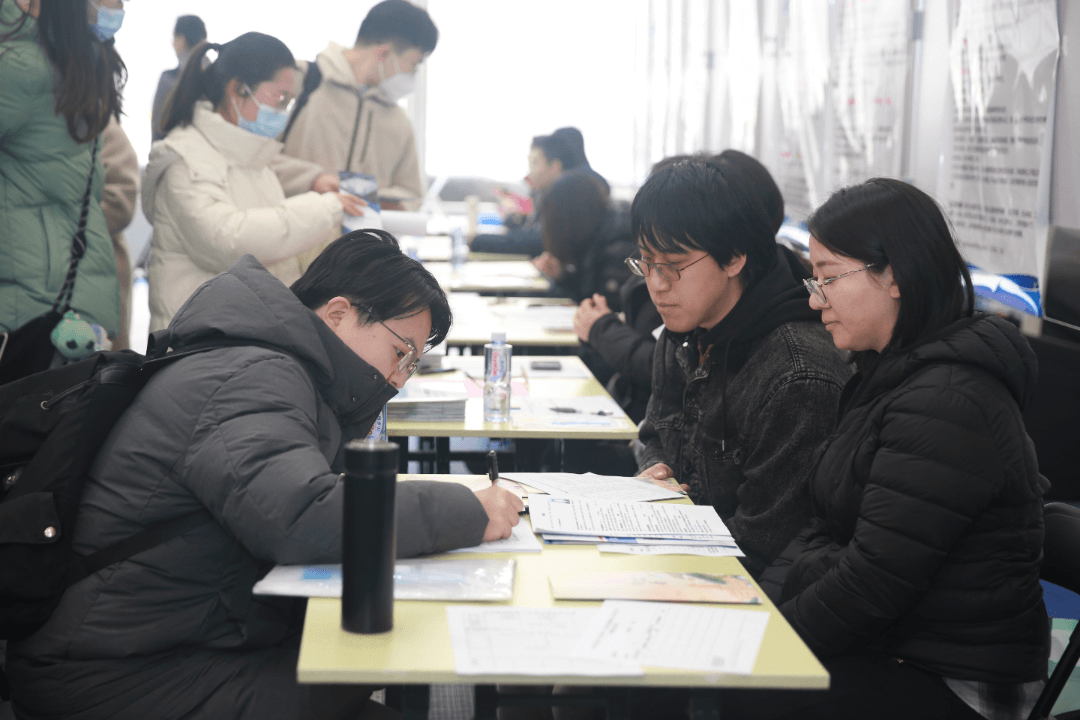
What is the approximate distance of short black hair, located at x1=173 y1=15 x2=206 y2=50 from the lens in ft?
20.3

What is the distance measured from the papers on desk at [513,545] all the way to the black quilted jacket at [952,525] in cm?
46

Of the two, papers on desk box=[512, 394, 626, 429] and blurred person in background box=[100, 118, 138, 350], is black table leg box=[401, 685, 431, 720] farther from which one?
blurred person in background box=[100, 118, 138, 350]

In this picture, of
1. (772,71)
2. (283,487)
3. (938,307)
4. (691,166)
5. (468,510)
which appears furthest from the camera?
(772,71)

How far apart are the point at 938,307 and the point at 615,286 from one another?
95.6 inches

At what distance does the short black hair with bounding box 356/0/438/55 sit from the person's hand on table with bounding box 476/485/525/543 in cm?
313

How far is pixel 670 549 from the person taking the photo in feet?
4.86

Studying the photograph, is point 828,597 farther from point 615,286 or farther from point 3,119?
point 615,286

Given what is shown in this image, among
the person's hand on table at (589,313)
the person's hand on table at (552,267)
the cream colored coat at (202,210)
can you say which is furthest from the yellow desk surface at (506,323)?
the cream colored coat at (202,210)

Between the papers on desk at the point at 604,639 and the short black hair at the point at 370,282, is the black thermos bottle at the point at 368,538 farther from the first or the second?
the short black hair at the point at 370,282

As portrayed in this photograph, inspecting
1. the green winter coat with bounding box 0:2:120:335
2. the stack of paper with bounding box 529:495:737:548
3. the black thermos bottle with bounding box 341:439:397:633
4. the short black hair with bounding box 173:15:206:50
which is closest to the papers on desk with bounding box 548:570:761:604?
the stack of paper with bounding box 529:495:737:548

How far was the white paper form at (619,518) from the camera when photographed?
1549 mm

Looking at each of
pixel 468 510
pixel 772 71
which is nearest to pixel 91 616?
pixel 468 510

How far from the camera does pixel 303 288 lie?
1.60 metres

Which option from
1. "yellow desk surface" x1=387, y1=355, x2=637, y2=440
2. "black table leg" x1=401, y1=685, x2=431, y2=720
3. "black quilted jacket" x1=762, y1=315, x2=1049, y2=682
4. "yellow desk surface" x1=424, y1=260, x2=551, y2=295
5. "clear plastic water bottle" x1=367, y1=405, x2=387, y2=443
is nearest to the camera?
"black table leg" x1=401, y1=685, x2=431, y2=720
